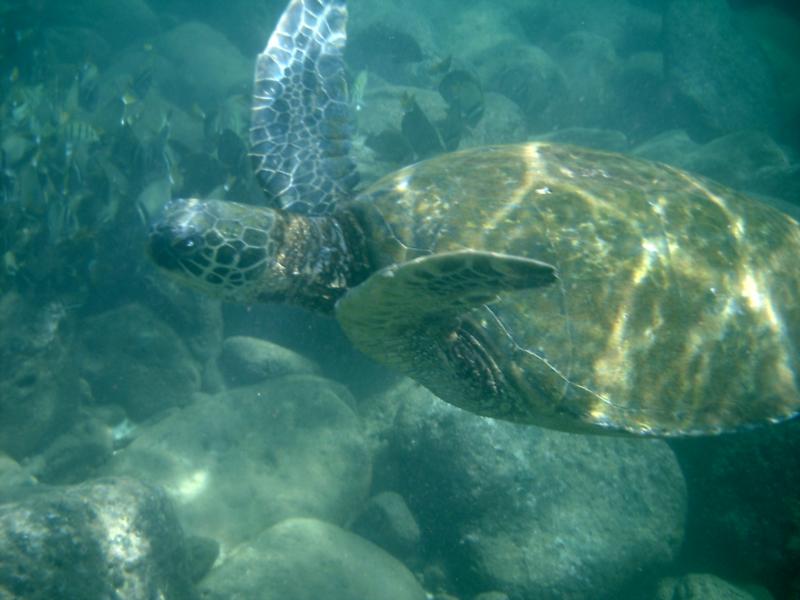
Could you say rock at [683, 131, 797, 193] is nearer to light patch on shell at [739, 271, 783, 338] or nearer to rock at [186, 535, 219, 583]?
light patch on shell at [739, 271, 783, 338]

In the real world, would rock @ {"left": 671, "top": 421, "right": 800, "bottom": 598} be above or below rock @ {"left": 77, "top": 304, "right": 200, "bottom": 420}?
above

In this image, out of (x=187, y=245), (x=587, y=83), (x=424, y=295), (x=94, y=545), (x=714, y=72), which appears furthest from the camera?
(x=587, y=83)

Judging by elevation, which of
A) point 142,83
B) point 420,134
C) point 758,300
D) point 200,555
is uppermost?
point 758,300

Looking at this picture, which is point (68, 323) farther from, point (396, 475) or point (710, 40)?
point (710, 40)

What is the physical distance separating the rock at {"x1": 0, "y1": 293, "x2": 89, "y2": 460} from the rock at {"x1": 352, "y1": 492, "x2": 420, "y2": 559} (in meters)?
3.36

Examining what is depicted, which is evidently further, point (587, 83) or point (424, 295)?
point (587, 83)

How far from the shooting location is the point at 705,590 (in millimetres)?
3912

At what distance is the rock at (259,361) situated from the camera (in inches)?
218

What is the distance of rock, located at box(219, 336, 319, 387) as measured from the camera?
18.2ft

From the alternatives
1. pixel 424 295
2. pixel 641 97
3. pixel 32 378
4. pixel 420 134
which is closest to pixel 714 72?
pixel 641 97

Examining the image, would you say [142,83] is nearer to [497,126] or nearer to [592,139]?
[497,126]

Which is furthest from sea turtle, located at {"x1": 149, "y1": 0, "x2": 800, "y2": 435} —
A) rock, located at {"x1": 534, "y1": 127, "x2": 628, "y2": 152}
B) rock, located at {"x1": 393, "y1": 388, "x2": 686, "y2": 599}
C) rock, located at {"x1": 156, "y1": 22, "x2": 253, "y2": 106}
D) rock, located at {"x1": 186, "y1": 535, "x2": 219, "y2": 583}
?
rock, located at {"x1": 156, "y1": 22, "x2": 253, "y2": 106}

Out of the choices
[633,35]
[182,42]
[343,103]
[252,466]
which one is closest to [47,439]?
[252,466]

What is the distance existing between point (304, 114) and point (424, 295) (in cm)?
283
